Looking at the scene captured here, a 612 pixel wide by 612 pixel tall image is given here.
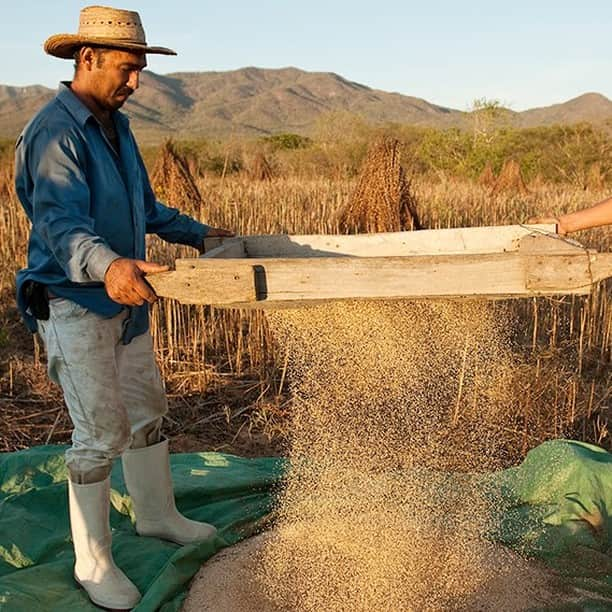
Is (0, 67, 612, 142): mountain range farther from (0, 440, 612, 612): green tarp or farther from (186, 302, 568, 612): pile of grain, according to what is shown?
(186, 302, 568, 612): pile of grain

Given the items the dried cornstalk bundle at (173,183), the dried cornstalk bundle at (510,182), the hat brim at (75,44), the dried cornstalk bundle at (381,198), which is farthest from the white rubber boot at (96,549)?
the dried cornstalk bundle at (510,182)

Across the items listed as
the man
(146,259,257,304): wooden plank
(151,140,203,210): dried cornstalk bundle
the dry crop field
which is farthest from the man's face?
(151,140,203,210): dried cornstalk bundle

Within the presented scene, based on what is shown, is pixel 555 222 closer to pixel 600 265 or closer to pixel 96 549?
pixel 600 265

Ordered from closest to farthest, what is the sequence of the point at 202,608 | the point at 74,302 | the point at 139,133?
the point at 74,302, the point at 202,608, the point at 139,133

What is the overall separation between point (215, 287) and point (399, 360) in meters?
0.85

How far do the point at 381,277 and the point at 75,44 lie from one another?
1124mm

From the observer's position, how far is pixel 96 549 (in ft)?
7.84

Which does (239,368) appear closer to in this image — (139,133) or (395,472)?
(395,472)

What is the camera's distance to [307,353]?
2678 mm

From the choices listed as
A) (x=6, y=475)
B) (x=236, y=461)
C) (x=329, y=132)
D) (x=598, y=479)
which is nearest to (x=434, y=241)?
(x=598, y=479)

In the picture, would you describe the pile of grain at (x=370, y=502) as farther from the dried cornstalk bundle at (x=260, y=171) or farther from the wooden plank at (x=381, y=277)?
the dried cornstalk bundle at (x=260, y=171)

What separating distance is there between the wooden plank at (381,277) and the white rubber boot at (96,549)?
2.42 ft

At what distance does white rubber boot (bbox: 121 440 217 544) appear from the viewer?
271 cm

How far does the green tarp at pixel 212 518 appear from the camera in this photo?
97.2 inches
